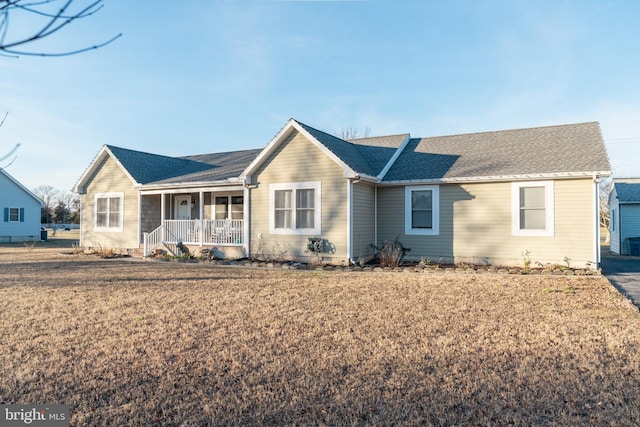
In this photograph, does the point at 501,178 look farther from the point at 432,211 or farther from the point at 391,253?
the point at 391,253

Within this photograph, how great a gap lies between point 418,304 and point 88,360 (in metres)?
5.41

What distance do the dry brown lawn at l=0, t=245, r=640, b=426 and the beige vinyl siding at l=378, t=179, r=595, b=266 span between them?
3.49 m

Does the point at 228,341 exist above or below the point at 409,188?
below

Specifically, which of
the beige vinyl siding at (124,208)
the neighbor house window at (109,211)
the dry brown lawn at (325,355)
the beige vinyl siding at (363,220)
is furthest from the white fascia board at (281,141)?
the neighbor house window at (109,211)

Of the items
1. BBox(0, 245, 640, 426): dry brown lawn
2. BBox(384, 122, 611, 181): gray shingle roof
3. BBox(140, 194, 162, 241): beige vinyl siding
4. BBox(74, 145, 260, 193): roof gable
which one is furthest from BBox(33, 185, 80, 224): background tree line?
BBox(0, 245, 640, 426): dry brown lawn

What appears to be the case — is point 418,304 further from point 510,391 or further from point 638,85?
point 638,85

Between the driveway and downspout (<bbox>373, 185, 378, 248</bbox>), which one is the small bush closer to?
downspout (<bbox>373, 185, 378, 248</bbox>)

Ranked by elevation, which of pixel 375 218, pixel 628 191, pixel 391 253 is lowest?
pixel 391 253

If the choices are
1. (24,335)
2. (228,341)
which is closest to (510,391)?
(228,341)

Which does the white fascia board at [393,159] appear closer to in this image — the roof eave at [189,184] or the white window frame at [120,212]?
the roof eave at [189,184]

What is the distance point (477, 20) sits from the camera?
50.1 feet

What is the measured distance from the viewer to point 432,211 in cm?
1415

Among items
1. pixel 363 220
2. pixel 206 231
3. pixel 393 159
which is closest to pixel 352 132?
pixel 393 159

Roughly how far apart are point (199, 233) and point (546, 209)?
12.5m
